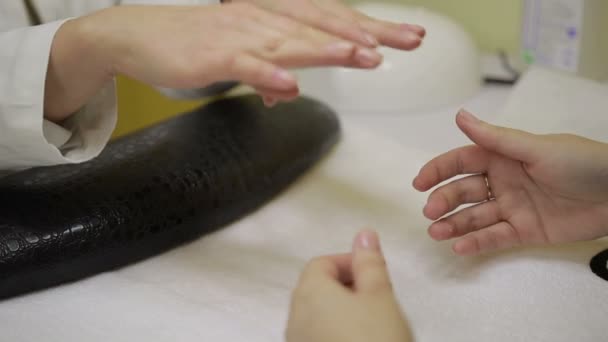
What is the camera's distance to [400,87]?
1.06 meters

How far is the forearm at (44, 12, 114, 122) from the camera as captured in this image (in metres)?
0.60

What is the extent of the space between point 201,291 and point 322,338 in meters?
0.22

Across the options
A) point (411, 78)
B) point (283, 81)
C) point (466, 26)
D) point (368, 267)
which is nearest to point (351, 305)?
point (368, 267)

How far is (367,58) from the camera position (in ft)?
1.68

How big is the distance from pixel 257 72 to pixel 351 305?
18 centimetres

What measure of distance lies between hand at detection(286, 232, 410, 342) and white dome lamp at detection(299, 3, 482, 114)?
0.59m

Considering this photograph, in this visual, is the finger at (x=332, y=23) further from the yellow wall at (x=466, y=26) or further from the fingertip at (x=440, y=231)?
the yellow wall at (x=466, y=26)

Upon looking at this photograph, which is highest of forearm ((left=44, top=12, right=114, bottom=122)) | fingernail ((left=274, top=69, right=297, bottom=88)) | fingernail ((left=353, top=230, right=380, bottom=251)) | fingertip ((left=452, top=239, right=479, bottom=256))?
fingernail ((left=274, top=69, right=297, bottom=88))

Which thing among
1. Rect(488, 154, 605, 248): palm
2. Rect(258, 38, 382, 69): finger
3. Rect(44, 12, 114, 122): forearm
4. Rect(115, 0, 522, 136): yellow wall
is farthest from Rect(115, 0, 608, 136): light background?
Rect(258, 38, 382, 69): finger

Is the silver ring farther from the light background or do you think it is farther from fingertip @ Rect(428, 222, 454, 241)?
the light background

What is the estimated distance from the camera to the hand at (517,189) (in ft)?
2.01

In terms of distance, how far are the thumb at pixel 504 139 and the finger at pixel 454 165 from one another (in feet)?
0.08

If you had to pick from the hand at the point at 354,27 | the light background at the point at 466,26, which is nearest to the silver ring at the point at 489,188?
the hand at the point at 354,27

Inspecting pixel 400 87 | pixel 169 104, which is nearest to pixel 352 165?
pixel 400 87
